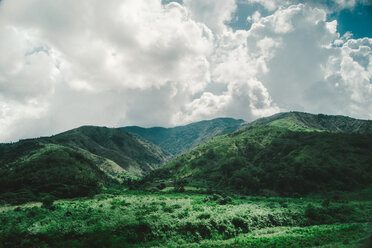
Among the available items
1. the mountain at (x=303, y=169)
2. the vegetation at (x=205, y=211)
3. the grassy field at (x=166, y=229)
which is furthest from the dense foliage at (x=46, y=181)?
the mountain at (x=303, y=169)

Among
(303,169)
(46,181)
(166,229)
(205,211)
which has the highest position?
(303,169)

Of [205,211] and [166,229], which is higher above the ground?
[205,211]

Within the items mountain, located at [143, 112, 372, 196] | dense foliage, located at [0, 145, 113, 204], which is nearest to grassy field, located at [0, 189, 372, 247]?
dense foliage, located at [0, 145, 113, 204]

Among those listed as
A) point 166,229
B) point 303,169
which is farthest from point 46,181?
point 303,169

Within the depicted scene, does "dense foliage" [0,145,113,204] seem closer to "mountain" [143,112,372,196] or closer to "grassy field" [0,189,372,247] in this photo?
"grassy field" [0,189,372,247]

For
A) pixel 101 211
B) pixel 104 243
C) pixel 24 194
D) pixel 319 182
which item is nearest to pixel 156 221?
pixel 104 243

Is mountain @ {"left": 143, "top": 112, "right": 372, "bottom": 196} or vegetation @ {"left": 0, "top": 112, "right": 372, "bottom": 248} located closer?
vegetation @ {"left": 0, "top": 112, "right": 372, "bottom": 248}

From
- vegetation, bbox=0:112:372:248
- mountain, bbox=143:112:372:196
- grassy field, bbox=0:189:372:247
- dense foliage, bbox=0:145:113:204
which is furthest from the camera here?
mountain, bbox=143:112:372:196

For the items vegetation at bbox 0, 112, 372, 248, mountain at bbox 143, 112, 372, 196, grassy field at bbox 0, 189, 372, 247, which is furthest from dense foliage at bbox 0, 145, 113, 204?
mountain at bbox 143, 112, 372, 196

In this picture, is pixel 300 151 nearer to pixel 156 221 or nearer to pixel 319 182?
pixel 319 182

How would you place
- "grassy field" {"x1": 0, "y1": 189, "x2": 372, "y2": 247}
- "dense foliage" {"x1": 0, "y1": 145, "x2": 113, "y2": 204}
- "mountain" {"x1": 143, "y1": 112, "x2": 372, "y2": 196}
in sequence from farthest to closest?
"mountain" {"x1": 143, "y1": 112, "x2": 372, "y2": 196}, "dense foliage" {"x1": 0, "y1": 145, "x2": 113, "y2": 204}, "grassy field" {"x1": 0, "y1": 189, "x2": 372, "y2": 247}

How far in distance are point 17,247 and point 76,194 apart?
202 feet

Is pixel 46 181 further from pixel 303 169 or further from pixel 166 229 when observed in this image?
pixel 303 169

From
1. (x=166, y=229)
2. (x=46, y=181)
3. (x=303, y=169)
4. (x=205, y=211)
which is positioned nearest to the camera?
(x=166, y=229)
